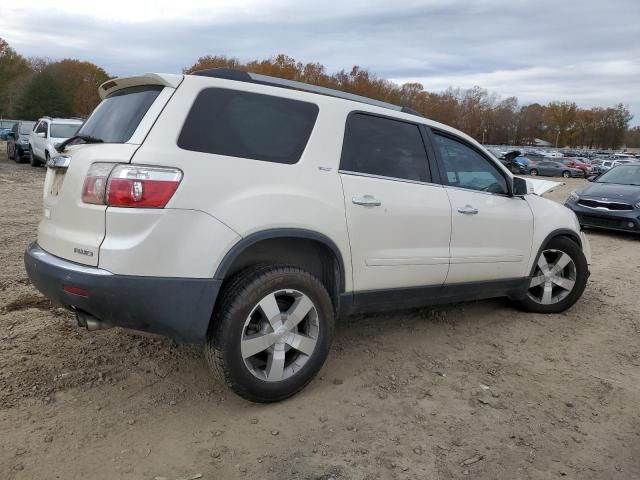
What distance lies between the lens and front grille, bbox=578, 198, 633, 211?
32.4 feet

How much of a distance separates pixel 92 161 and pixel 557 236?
4.17m

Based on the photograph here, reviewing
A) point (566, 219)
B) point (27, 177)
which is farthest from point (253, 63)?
point (566, 219)

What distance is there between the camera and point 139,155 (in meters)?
2.74

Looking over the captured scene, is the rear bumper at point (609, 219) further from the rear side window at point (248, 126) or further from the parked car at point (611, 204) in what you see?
the rear side window at point (248, 126)

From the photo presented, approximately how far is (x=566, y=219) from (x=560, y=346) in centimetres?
136

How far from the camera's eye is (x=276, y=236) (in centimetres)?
304

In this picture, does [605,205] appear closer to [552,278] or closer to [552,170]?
[552,278]

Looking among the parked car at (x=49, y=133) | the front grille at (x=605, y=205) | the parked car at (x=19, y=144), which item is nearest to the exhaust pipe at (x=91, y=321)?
the front grille at (x=605, y=205)

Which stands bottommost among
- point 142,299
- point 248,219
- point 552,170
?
point 552,170

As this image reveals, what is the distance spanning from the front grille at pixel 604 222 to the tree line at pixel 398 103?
2670 inches

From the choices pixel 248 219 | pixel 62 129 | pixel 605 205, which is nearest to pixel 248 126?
pixel 248 219

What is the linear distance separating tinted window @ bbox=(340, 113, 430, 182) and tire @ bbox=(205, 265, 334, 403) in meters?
0.88

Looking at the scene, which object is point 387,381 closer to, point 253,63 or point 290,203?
point 290,203

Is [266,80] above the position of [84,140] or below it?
above
